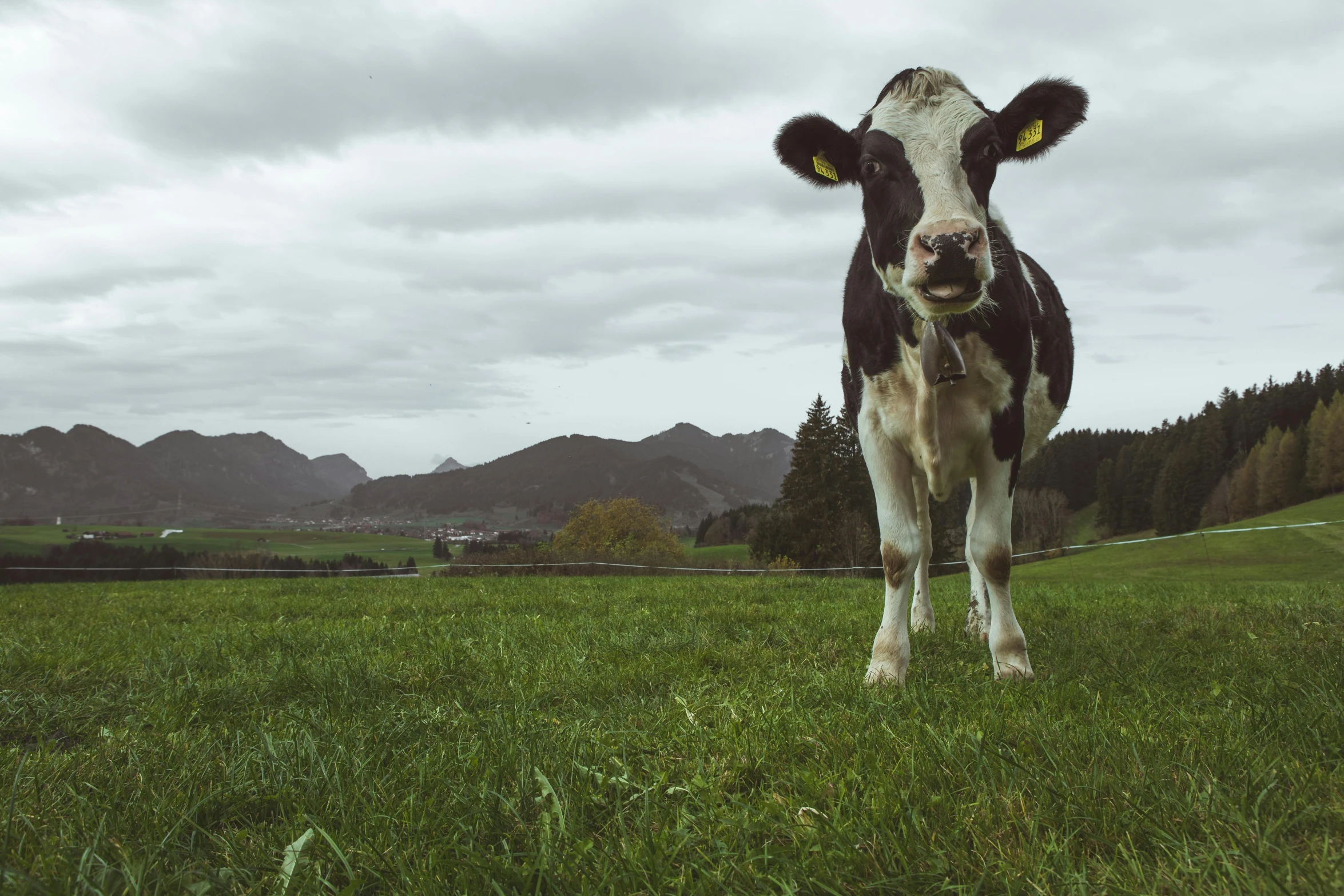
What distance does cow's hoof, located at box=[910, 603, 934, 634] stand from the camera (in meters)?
5.75

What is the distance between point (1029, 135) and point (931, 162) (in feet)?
3.68

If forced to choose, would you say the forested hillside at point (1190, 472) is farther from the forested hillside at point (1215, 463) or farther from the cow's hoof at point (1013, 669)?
the cow's hoof at point (1013, 669)

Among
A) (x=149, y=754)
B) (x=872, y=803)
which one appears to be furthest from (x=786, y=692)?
(x=149, y=754)

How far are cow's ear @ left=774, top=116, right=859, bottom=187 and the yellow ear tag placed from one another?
983 millimetres

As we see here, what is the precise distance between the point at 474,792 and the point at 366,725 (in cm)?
109

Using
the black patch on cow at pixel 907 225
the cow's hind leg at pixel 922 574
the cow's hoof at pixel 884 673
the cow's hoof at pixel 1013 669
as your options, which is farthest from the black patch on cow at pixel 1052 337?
the cow's hoof at pixel 884 673

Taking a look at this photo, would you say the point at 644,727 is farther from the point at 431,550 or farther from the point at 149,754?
the point at 431,550

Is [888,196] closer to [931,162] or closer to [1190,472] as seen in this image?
[931,162]

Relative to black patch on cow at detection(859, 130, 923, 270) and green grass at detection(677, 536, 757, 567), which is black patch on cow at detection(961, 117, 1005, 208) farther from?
green grass at detection(677, 536, 757, 567)

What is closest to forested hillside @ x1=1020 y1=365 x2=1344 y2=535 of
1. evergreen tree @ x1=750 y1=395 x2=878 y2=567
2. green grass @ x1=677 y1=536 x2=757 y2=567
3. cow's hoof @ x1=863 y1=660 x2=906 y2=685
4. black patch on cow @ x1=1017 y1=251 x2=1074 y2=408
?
green grass @ x1=677 y1=536 x2=757 y2=567

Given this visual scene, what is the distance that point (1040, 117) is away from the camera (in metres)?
4.76

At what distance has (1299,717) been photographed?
2688mm

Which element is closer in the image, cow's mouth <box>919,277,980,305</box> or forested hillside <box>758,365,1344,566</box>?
cow's mouth <box>919,277,980,305</box>

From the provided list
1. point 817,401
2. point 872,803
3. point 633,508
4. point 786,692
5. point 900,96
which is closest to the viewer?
point 872,803
